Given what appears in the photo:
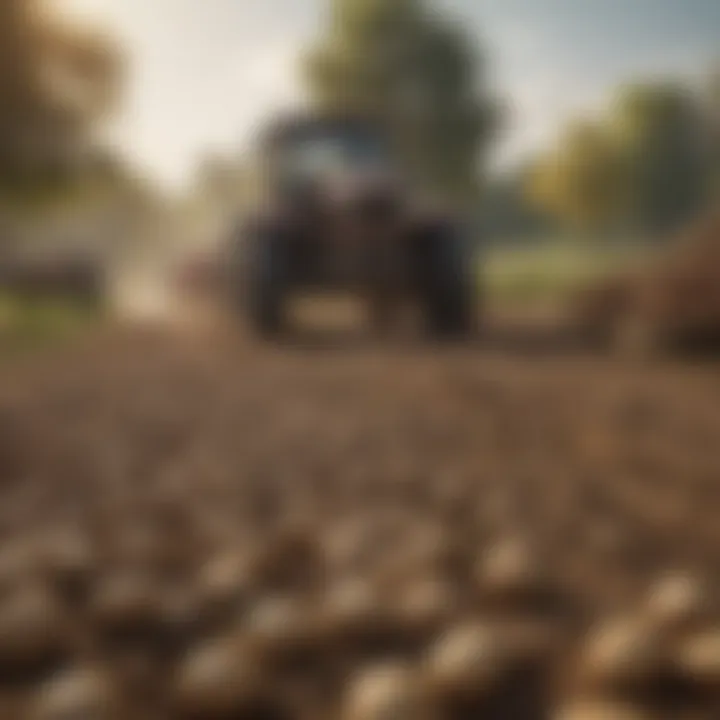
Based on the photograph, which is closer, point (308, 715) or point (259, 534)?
point (308, 715)

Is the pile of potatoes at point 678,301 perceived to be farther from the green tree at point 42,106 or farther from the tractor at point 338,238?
the green tree at point 42,106

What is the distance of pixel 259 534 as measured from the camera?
0.63m

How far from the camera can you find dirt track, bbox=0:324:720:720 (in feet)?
1.34

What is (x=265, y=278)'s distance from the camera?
2.18m

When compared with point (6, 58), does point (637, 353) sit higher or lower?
lower

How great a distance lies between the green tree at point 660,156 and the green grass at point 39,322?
883mm

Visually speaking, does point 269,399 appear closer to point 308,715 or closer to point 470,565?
point 470,565

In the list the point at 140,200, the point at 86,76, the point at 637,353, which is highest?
the point at 86,76

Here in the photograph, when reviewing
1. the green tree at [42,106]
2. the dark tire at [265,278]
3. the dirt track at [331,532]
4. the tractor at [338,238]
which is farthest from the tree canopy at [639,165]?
the dark tire at [265,278]

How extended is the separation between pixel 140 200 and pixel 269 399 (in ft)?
1.11

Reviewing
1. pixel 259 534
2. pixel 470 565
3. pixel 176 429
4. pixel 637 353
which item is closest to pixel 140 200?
pixel 176 429

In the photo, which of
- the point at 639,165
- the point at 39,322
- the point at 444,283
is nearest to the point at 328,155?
the point at 444,283

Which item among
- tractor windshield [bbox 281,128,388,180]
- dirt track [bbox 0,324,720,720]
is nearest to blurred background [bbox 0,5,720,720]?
dirt track [bbox 0,324,720,720]

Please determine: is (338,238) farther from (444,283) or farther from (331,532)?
(331,532)
